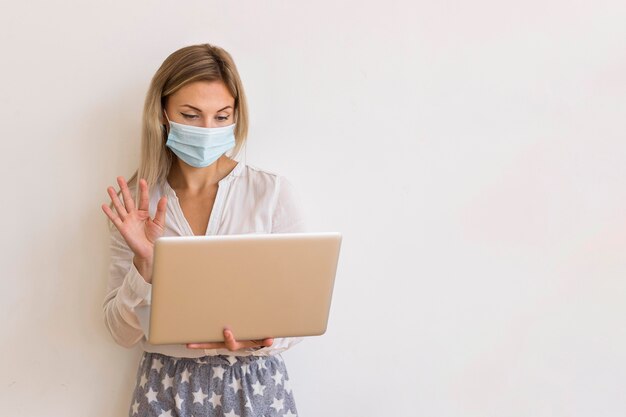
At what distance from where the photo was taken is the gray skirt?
1844 millimetres

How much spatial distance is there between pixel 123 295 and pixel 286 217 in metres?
0.38

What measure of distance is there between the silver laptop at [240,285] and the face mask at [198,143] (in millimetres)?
298

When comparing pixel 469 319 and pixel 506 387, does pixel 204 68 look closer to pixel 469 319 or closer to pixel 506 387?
pixel 469 319

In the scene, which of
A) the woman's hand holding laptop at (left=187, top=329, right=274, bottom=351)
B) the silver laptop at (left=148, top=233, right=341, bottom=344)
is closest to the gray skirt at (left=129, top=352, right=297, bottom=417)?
the woman's hand holding laptop at (left=187, top=329, right=274, bottom=351)

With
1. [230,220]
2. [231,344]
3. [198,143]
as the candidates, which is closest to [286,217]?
[230,220]

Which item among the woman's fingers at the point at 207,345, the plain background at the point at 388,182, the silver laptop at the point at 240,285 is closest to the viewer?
the silver laptop at the point at 240,285

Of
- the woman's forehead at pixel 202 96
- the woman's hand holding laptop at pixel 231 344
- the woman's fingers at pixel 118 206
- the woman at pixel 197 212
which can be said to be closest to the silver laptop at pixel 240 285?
the woman's hand holding laptop at pixel 231 344

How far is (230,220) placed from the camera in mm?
1896

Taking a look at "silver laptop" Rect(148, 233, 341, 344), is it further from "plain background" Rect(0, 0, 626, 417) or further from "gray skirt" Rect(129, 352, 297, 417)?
"plain background" Rect(0, 0, 626, 417)

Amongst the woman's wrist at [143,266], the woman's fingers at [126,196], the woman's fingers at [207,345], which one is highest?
the woman's fingers at [126,196]

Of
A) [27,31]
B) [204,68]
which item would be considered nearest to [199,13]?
[204,68]

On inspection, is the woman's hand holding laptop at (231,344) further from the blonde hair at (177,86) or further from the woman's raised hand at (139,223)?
the blonde hair at (177,86)

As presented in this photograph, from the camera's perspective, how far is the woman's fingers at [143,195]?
5.64ft

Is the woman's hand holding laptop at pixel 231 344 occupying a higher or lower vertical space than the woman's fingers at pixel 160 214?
lower
